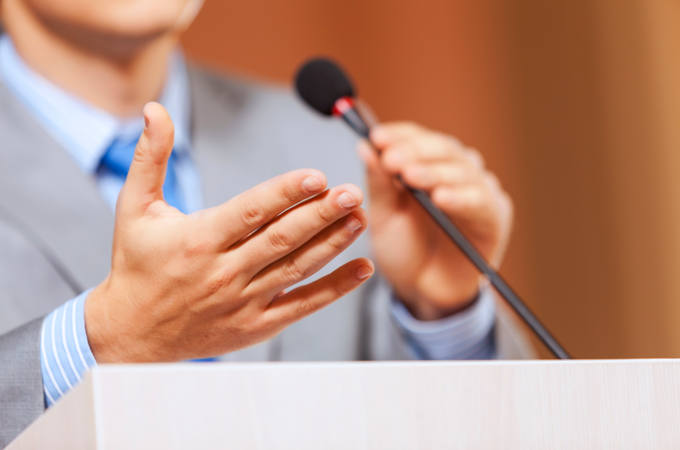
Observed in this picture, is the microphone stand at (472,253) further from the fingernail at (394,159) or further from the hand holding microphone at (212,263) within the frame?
the hand holding microphone at (212,263)

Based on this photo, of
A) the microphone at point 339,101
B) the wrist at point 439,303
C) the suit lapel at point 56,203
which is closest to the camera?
the microphone at point 339,101

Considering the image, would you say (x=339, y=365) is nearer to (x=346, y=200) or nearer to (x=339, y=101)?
(x=346, y=200)

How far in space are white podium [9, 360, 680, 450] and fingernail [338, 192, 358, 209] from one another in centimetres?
7

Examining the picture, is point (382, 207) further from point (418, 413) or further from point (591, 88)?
point (591, 88)

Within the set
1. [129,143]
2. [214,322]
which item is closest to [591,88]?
[129,143]

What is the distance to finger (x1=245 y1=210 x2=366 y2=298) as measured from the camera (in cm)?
32

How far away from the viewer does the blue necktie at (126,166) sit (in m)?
0.63

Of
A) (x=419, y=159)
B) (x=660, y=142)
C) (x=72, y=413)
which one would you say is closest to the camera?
(x=72, y=413)

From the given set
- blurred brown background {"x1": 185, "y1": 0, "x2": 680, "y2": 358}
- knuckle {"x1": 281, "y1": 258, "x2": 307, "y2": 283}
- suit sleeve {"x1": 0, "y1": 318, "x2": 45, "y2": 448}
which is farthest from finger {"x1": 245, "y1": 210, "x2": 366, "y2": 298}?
blurred brown background {"x1": 185, "y1": 0, "x2": 680, "y2": 358}

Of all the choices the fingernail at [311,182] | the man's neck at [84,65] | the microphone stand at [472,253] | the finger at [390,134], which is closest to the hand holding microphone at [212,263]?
the fingernail at [311,182]

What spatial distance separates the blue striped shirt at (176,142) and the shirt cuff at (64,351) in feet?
0.79

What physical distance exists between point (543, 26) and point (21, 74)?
3.28ft

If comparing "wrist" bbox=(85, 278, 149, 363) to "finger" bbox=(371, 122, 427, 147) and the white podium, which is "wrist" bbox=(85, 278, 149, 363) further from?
"finger" bbox=(371, 122, 427, 147)

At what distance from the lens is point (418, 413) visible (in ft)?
0.82
